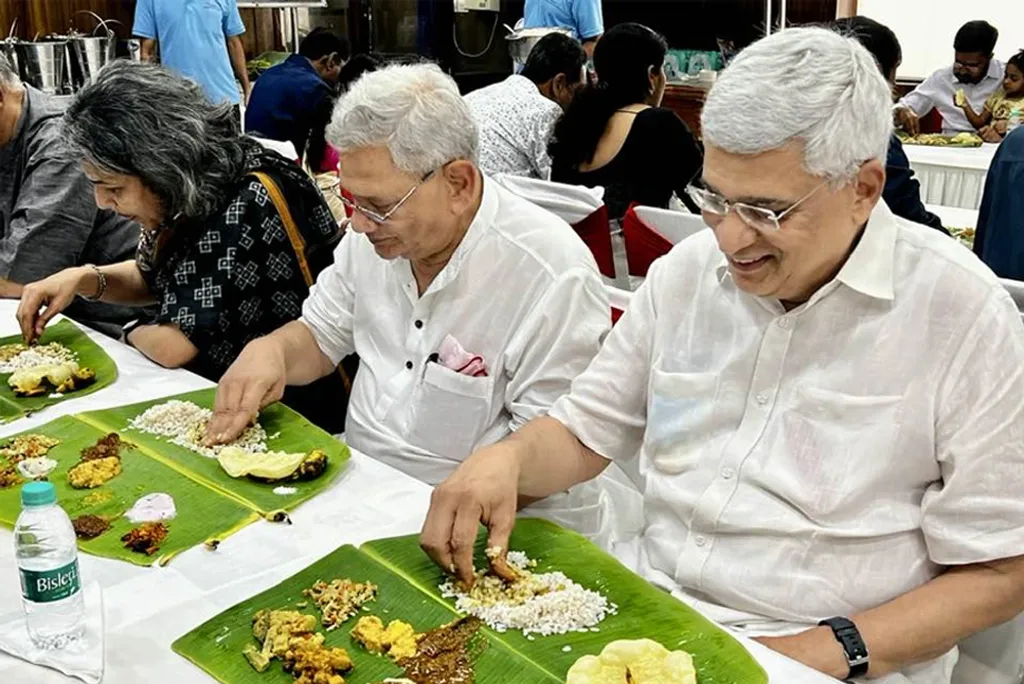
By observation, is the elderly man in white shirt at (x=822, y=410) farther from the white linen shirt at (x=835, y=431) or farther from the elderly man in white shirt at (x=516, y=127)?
the elderly man in white shirt at (x=516, y=127)

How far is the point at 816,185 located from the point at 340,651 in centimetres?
77

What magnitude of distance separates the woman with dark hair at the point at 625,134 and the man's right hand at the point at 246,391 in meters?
1.82

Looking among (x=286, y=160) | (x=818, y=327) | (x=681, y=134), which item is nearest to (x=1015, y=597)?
(x=818, y=327)

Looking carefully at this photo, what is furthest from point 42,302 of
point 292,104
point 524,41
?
point 524,41

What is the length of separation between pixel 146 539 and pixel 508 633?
552 mm

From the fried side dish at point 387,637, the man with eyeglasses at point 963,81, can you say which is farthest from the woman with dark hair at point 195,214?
the man with eyeglasses at point 963,81

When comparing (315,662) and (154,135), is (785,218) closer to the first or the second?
(315,662)

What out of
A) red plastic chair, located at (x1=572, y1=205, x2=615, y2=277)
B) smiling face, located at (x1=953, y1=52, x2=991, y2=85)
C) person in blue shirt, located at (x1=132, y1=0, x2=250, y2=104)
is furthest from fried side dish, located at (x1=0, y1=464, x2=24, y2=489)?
smiling face, located at (x1=953, y1=52, x2=991, y2=85)

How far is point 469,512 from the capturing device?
4.30 ft

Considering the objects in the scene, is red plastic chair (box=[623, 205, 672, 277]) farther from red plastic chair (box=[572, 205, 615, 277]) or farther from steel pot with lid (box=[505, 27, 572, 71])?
steel pot with lid (box=[505, 27, 572, 71])

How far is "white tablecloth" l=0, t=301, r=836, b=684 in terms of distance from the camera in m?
1.14

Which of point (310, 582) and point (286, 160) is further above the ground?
point (286, 160)

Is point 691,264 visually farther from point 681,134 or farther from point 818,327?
point 681,134

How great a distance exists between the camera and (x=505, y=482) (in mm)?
1373
